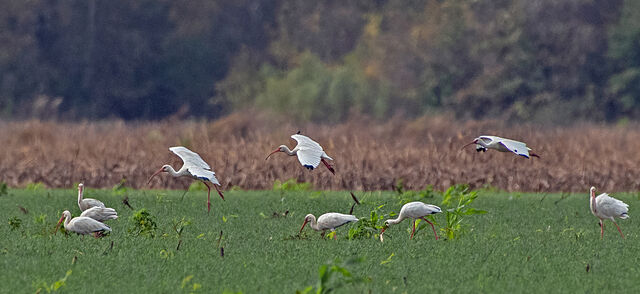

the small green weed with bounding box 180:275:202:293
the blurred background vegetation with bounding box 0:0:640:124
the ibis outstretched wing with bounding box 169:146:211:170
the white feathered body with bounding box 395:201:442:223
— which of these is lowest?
the small green weed with bounding box 180:275:202:293

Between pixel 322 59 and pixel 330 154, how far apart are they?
3105cm

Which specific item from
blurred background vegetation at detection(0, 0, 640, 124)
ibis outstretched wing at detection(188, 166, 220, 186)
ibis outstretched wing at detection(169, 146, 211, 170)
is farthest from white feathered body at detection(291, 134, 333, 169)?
blurred background vegetation at detection(0, 0, 640, 124)

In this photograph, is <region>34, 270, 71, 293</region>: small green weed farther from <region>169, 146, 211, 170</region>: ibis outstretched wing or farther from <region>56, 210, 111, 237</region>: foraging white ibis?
<region>169, 146, 211, 170</region>: ibis outstretched wing

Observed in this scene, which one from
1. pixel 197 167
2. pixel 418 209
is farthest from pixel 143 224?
pixel 418 209

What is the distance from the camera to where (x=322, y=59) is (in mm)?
52438

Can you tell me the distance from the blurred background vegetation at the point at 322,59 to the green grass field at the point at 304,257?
28.4 meters

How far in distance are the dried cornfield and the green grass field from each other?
18.8 feet

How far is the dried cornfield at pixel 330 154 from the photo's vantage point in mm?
19984

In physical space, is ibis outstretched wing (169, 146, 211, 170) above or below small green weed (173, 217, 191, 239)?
above

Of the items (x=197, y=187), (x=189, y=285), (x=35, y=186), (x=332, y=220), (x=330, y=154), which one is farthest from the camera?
(x=330, y=154)

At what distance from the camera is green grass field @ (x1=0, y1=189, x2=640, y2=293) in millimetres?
8094

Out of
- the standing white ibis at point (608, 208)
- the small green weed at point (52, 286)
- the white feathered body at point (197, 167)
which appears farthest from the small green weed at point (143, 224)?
the standing white ibis at point (608, 208)

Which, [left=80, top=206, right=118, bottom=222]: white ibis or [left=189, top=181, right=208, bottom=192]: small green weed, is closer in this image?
[left=80, top=206, right=118, bottom=222]: white ibis

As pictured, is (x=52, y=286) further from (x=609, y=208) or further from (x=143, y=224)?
(x=609, y=208)
